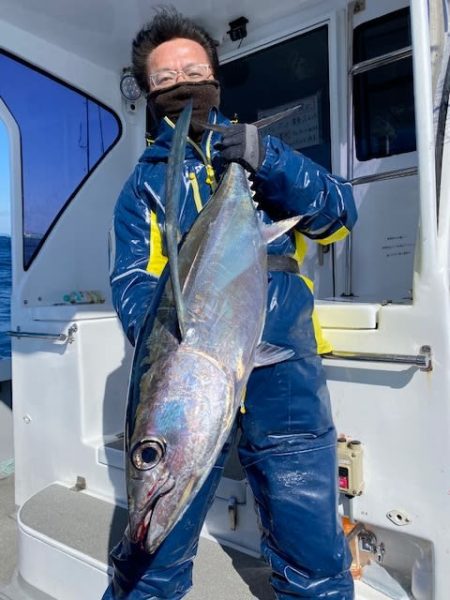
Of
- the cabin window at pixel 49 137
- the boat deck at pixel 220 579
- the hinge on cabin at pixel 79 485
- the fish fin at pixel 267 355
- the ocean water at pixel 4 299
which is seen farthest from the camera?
the ocean water at pixel 4 299

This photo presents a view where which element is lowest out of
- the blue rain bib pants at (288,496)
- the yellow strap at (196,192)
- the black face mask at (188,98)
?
the blue rain bib pants at (288,496)

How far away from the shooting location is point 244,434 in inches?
61.1

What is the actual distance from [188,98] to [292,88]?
2.00 metres

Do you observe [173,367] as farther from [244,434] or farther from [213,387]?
[244,434]

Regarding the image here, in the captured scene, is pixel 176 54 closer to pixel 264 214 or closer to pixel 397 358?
pixel 264 214

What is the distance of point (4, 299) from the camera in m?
9.04

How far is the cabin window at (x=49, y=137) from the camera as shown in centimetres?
363

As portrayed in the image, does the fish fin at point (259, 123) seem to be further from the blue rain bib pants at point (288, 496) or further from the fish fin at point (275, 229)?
the blue rain bib pants at point (288, 496)

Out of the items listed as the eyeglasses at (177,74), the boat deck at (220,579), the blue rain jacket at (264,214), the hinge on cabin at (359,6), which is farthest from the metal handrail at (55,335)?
the hinge on cabin at (359,6)

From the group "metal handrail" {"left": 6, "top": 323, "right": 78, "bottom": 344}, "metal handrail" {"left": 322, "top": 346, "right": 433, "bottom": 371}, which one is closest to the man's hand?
"metal handrail" {"left": 322, "top": 346, "right": 433, "bottom": 371}

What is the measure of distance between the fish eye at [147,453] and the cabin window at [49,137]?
297 cm

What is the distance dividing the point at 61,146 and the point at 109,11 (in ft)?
3.36

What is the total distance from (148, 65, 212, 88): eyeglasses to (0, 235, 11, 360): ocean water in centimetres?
322

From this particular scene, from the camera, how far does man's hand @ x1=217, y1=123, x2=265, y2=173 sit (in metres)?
1.42
